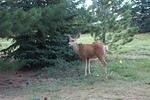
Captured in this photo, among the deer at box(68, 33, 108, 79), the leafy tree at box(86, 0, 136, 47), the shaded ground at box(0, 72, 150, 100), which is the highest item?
the leafy tree at box(86, 0, 136, 47)

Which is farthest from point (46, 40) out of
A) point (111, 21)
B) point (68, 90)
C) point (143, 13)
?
point (143, 13)

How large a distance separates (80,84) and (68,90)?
0.78 metres

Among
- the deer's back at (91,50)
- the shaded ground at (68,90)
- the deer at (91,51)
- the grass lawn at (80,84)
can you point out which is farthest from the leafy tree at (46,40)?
the shaded ground at (68,90)

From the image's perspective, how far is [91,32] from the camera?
15.3 meters

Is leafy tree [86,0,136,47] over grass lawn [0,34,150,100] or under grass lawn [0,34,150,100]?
over

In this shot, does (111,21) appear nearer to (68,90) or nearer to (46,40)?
(46,40)

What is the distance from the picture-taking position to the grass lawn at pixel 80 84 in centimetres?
991

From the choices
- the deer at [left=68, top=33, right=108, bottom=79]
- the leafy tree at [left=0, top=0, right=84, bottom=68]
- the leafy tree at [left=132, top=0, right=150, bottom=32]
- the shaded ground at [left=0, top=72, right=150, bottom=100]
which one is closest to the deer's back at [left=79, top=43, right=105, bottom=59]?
the deer at [left=68, top=33, right=108, bottom=79]

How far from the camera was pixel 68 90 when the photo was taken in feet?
34.7

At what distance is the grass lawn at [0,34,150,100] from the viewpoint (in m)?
9.91

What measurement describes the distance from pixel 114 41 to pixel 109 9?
1.17 metres

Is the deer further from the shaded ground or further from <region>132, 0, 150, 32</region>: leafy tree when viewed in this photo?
<region>132, 0, 150, 32</region>: leafy tree

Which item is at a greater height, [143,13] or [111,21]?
[143,13]

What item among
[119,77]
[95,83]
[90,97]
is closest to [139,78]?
[119,77]
